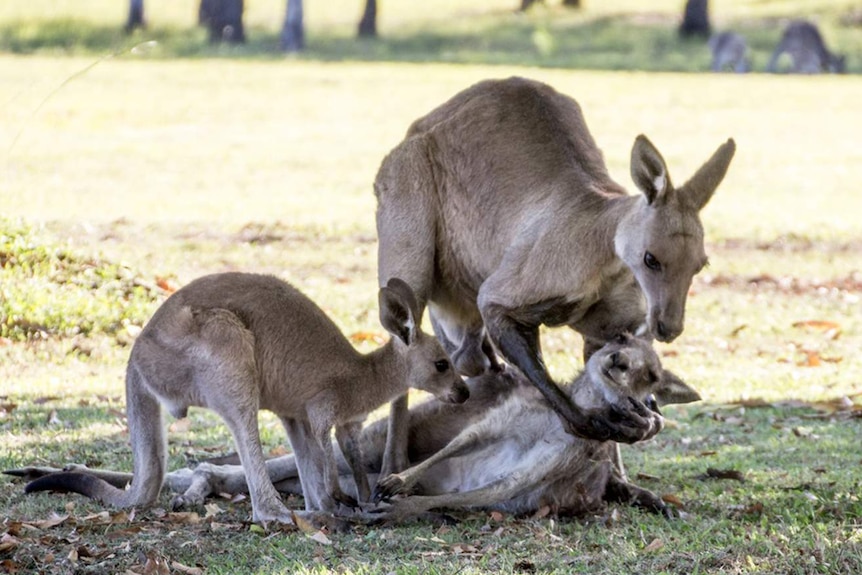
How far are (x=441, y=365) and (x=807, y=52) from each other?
93.8 ft

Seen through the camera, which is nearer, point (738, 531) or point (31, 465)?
point (738, 531)

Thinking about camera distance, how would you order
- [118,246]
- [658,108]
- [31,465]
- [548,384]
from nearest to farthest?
1. [548,384]
2. [31,465]
3. [118,246]
4. [658,108]

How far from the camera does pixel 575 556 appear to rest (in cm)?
495

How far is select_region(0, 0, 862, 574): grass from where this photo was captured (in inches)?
201

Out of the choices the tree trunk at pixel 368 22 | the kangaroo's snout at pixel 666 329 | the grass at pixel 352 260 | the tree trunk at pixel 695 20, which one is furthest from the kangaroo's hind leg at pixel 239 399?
the tree trunk at pixel 695 20

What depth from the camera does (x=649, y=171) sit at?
18.0 ft

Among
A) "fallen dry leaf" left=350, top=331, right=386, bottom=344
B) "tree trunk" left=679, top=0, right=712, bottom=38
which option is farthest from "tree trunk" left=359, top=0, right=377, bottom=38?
"fallen dry leaf" left=350, top=331, right=386, bottom=344

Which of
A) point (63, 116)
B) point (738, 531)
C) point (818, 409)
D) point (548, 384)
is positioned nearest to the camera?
point (738, 531)

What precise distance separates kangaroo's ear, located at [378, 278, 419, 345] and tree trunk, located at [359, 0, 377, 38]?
3080 centimetres

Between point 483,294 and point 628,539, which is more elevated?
point 483,294

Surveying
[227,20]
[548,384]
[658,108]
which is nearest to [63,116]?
[658,108]

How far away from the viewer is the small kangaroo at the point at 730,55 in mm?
31672

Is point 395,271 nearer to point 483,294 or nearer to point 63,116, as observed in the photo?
point 483,294

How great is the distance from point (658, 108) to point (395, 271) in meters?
18.8
